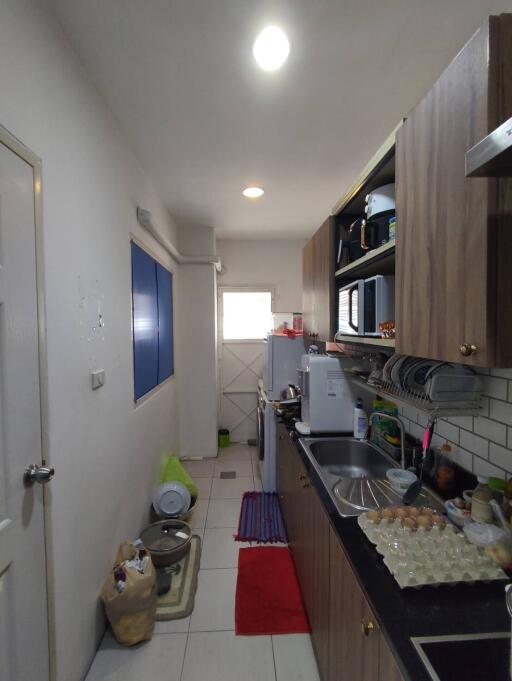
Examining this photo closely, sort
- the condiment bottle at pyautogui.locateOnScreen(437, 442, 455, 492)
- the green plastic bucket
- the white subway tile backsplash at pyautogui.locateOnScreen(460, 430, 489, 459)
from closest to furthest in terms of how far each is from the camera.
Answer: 1. the white subway tile backsplash at pyautogui.locateOnScreen(460, 430, 489, 459)
2. the condiment bottle at pyautogui.locateOnScreen(437, 442, 455, 492)
3. the green plastic bucket

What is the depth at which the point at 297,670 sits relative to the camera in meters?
1.35

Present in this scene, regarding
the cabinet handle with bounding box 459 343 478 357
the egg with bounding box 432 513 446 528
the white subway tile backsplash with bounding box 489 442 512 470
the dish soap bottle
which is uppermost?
the cabinet handle with bounding box 459 343 478 357

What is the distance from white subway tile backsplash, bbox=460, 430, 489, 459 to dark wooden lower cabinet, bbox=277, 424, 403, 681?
63cm

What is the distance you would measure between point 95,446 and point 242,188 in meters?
2.16

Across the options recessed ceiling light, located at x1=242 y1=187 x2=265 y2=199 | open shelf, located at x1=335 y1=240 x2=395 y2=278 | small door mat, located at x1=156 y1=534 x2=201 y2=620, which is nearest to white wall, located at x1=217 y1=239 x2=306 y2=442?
recessed ceiling light, located at x1=242 y1=187 x2=265 y2=199

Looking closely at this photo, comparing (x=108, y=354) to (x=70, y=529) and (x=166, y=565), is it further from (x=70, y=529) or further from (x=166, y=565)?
(x=166, y=565)

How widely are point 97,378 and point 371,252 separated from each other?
4.38 feet

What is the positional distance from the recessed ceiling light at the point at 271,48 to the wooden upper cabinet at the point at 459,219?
2.13 feet

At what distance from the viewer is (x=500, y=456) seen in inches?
43.2

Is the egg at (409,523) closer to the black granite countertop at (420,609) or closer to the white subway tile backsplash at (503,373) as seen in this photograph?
the black granite countertop at (420,609)

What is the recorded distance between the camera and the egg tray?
2.68 ft

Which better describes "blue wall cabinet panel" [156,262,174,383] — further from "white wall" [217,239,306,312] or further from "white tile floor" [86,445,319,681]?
"white tile floor" [86,445,319,681]

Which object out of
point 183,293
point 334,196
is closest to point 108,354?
point 183,293

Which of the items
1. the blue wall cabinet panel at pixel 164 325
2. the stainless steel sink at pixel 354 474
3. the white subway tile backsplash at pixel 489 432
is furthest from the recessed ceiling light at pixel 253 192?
the white subway tile backsplash at pixel 489 432
